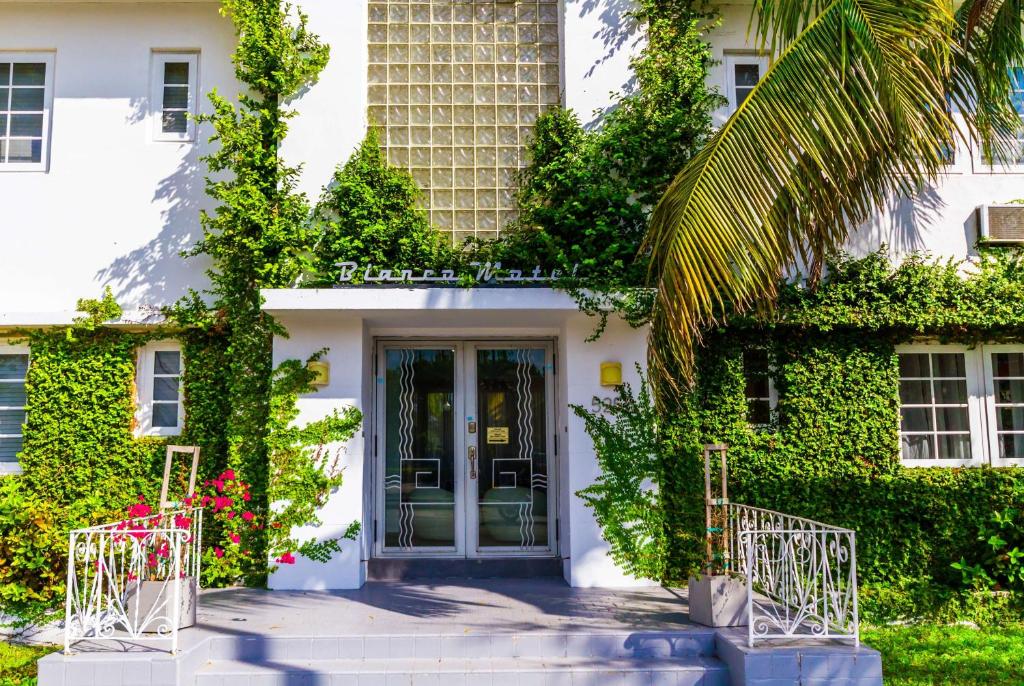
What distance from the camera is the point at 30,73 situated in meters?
9.80

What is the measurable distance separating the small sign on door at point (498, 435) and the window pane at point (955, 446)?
5115 millimetres

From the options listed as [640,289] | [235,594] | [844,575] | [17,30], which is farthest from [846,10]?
[17,30]

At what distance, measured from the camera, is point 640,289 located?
8156 mm

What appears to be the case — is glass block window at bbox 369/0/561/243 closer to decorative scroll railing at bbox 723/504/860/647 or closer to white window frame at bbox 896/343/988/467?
decorative scroll railing at bbox 723/504/860/647

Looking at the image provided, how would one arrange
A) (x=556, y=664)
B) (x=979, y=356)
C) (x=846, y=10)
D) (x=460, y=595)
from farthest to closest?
1. (x=979, y=356)
2. (x=460, y=595)
3. (x=556, y=664)
4. (x=846, y=10)

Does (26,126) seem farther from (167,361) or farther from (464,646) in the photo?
(464,646)

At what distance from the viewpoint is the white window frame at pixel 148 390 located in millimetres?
9332

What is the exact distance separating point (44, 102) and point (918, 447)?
11.4m

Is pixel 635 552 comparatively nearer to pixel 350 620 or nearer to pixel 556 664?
pixel 556 664

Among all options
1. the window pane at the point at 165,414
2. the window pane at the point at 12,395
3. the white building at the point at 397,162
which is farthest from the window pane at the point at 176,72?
the window pane at the point at 12,395

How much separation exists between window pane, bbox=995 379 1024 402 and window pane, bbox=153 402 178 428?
9813 mm

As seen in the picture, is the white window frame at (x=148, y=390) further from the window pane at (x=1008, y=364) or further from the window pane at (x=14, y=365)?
the window pane at (x=1008, y=364)

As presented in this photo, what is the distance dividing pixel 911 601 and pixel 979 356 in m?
3.05

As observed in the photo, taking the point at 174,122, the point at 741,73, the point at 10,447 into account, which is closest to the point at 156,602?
the point at 10,447
